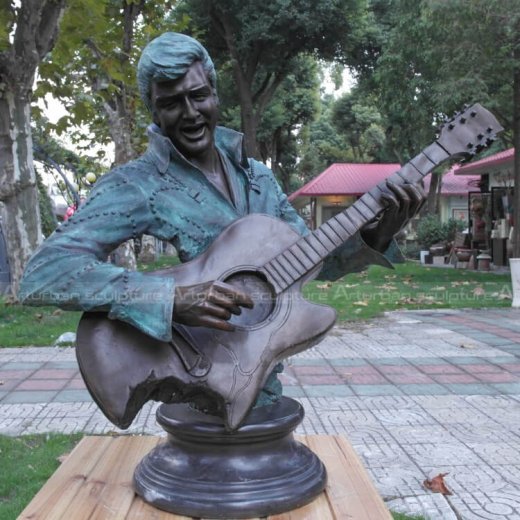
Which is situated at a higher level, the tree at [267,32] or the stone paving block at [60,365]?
the tree at [267,32]

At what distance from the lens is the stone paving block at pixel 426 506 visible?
111 inches

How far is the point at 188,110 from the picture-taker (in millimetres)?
1861

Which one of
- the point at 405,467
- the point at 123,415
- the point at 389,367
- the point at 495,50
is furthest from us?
the point at 495,50

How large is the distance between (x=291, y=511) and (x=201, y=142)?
1.14 m

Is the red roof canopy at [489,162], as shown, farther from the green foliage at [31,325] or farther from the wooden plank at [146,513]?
the wooden plank at [146,513]

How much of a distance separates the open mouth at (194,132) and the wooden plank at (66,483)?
1.19 meters

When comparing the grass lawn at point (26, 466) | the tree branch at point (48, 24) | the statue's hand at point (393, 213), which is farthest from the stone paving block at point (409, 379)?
the tree branch at point (48, 24)

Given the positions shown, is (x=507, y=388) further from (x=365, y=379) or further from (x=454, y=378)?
(x=365, y=379)

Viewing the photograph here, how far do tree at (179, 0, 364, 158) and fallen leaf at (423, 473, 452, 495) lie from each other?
1213cm

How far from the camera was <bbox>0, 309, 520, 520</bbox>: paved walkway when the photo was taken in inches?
124

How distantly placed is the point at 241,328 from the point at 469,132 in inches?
36.4

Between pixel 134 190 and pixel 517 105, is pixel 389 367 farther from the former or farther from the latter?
pixel 517 105

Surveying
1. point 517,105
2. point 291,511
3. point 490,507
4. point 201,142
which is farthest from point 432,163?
point 517,105

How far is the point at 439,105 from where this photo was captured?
11.1m
